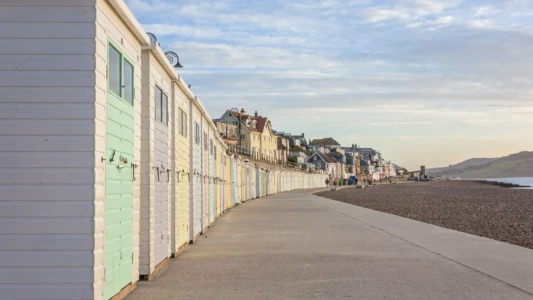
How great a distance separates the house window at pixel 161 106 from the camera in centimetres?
1109

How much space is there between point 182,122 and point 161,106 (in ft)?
10.8

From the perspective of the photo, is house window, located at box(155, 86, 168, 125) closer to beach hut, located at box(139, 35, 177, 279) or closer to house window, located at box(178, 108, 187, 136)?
beach hut, located at box(139, 35, 177, 279)

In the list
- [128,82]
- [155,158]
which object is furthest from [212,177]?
[128,82]

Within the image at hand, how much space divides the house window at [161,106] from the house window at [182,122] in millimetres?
2064

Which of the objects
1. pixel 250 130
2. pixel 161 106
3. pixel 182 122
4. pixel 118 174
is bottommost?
pixel 118 174

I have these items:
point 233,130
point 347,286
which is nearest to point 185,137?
point 347,286

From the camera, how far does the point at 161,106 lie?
11570 millimetres

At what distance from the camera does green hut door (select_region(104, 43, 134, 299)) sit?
7.65 metres

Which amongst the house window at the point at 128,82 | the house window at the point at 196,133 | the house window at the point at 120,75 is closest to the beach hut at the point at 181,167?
the house window at the point at 196,133
